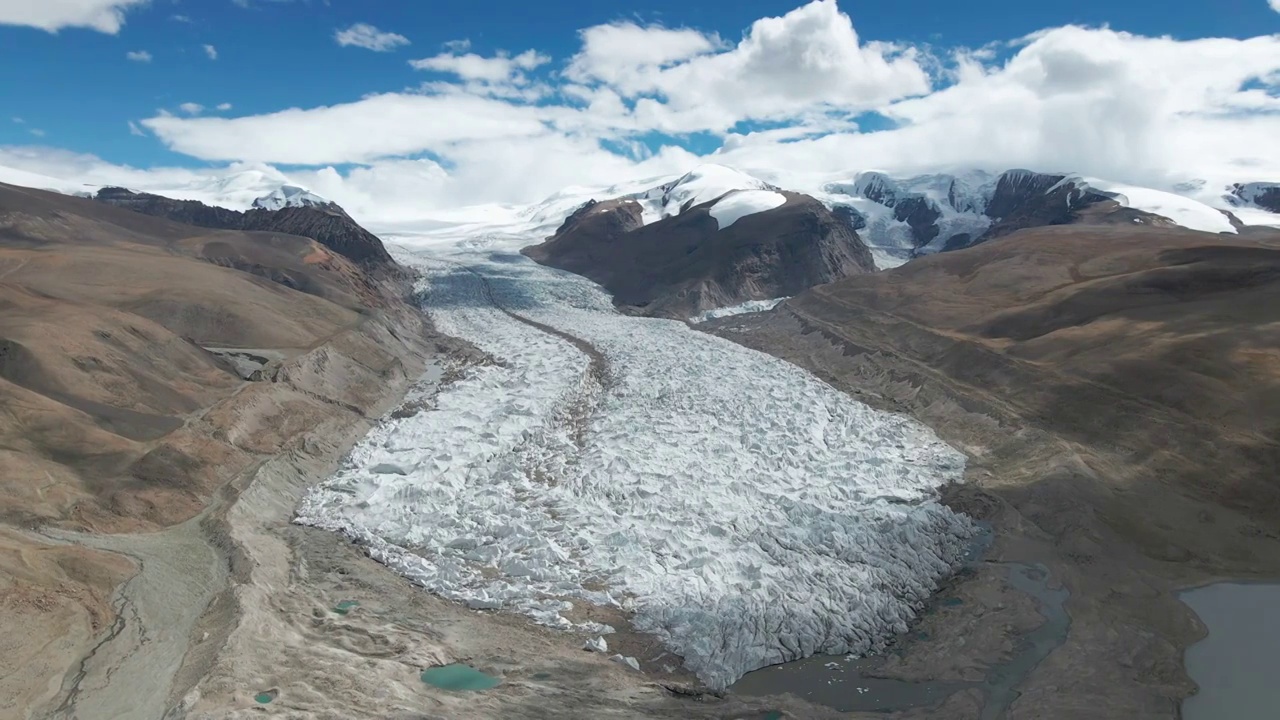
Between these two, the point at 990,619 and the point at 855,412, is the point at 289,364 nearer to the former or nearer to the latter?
the point at 855,412

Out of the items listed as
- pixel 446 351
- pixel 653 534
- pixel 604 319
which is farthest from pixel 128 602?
pixel 604 319

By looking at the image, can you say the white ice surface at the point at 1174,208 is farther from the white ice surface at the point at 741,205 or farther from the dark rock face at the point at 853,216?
the white ice surface at the point at 741,205

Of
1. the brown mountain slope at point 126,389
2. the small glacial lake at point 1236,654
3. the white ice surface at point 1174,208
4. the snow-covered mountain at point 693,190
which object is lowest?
the small glacial lake at point 1236,654

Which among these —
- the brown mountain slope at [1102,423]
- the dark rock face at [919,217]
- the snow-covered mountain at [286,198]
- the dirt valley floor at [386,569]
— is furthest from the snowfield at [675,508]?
the snow-covered mountain at [286,198]

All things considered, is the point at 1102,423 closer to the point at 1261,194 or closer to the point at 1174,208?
the point at 1174,208

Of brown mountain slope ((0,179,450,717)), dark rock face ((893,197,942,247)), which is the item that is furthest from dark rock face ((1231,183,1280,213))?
brown mountain slope ((0,179,450,717))

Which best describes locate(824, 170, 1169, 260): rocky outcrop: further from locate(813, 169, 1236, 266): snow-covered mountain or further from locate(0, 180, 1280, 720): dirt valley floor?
locate(0, 180, 1280, 720): dirt valley floor
